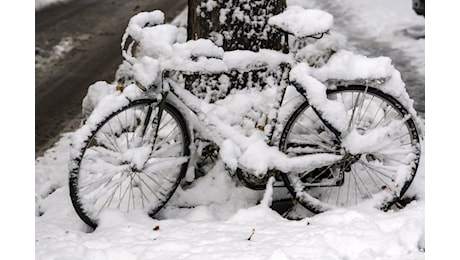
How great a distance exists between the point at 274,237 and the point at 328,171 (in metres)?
0.77

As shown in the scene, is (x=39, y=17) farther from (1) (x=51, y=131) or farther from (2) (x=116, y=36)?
(1) (x=51, y=131)

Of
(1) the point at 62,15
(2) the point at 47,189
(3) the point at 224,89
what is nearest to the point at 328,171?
(3) the point at 224,89

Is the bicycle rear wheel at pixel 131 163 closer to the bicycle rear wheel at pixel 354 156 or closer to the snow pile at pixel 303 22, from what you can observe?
the bicycle rear wheel at pixel 354 156

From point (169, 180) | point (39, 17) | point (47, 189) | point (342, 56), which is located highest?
point (342, 56)

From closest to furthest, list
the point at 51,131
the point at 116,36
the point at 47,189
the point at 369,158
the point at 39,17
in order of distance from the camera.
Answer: the point at 369,158, the point at 47,189, the point at 51,131, the point at 116,36, the point at 39,17

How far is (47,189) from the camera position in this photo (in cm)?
460

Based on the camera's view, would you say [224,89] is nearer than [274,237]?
No

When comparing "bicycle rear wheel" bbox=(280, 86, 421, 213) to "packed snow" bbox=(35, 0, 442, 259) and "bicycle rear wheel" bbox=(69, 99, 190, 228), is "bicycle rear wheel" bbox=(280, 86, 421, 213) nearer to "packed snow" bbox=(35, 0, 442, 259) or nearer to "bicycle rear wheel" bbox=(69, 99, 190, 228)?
"packed snow" bbox=(35, 0, 442, 259)

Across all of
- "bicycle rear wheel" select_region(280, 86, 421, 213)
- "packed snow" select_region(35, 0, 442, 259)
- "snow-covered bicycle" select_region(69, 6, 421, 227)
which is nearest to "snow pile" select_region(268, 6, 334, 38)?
"snow-covered bicycle" select_region(69, 6, 421, 227)

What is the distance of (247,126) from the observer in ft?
13.0

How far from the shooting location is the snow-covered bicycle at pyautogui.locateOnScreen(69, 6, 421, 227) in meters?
3.58

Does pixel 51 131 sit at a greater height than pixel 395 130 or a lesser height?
lesser

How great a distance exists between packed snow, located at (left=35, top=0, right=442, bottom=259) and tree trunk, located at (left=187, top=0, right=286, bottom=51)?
388mm
